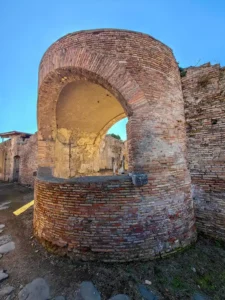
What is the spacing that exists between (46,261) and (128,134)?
9.20ft

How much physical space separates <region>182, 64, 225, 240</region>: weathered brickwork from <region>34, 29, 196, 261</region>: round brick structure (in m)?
0.28

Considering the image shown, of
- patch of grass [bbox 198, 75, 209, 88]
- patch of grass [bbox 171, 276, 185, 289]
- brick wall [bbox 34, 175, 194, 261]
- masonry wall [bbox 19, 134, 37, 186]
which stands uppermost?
patch of grass [bbox 198, 75, 209, 88]

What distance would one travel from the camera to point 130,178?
2.93 m

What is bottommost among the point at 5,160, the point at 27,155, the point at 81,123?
the point at 5,160

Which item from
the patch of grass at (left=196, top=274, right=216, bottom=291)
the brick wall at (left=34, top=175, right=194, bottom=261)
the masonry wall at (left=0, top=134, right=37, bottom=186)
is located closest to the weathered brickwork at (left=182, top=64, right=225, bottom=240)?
the brick wall at (left=34, top=175, right=194, bottom=261)

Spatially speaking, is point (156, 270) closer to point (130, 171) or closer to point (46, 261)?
point (130, 171)

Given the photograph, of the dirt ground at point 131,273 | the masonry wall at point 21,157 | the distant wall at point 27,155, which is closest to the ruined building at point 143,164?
the dirt ground at point 131,273

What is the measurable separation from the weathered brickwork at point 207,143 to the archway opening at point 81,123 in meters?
2.27

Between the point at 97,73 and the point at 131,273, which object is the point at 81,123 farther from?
the point at 131,273

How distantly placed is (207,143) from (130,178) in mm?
1978

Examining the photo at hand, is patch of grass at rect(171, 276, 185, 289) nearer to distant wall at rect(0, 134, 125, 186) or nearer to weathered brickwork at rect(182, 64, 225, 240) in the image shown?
weathered brickwork at rect(182, 64, 225, 240)

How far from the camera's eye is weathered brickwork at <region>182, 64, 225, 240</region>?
334cm

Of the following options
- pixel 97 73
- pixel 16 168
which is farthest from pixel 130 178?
pixel 16 168

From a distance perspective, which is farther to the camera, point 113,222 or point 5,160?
point 5,160
